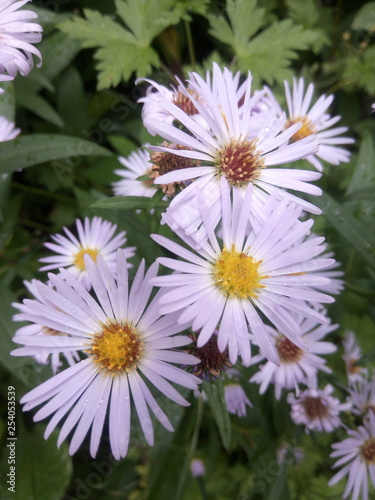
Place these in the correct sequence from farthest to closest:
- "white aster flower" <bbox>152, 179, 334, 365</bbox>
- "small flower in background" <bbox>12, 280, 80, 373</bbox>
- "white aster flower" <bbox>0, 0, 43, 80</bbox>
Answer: "small flower in background" <bbox>12, 280, 80, 373</bbox> → "white aster flower" <bbox>0, 0, 43, 80</bbox> → "white aster flower" <bbox>152, 179, 334, 365</bbox>

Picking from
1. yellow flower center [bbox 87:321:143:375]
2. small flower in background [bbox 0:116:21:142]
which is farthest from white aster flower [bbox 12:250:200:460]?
small flower in background [bbox 0:116:21:142]

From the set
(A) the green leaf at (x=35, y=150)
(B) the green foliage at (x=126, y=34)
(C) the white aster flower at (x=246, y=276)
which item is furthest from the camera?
(B) the green foliage at (x=126, y=34)

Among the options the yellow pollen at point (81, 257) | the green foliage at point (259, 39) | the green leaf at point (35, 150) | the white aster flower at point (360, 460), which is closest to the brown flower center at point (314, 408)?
the white aster flower at point (360, 460)

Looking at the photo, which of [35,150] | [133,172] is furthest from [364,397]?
[35,150]

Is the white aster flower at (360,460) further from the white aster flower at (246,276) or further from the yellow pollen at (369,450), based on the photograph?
the white aster flower at (246,276)

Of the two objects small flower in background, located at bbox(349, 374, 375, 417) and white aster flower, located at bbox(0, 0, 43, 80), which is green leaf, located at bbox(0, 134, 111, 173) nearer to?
white aster flower, located at bbox(0, 0, 43, 80)

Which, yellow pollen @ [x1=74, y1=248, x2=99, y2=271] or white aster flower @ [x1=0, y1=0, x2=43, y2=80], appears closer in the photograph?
white aster flower @ [x1=0, y1=0, x2=43, y2=80]
